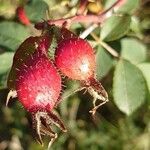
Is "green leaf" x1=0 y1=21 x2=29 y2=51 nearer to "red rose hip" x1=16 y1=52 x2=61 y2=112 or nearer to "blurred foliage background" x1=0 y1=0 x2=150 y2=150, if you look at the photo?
"blurred foliage background" x1=0 y1=0 x2=150 y2=150

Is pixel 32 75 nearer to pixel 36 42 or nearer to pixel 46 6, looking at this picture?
pixel 36 42

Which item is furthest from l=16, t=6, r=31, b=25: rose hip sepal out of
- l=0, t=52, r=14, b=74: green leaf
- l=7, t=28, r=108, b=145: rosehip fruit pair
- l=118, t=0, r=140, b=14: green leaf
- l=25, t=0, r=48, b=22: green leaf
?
l=7, t=28, r=108, b=145: rosehip fruit pair

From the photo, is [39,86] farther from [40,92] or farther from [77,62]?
[77,62]

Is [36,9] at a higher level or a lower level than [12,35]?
higher

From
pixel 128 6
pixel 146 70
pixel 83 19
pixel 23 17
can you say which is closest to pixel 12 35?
pixel 23 17

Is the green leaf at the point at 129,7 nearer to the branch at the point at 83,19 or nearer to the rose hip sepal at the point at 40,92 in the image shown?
the branch at the point at 83,19

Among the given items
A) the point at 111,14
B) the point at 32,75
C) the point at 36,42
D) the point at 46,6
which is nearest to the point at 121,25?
the point at 111,14
